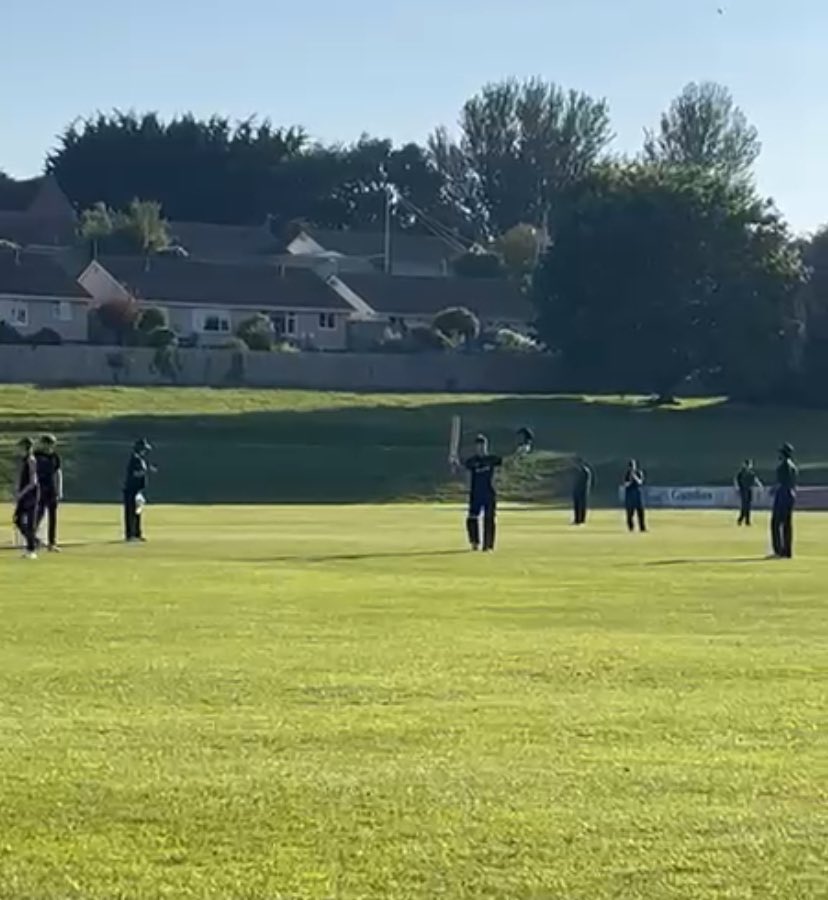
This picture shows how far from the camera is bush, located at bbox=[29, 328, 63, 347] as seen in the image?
103625mm

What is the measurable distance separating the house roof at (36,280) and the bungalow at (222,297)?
220 centimetres

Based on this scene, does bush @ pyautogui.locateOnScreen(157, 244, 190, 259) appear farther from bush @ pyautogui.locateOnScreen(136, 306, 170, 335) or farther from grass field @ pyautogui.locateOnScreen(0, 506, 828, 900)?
grass field @ pyautogui.locateOnScreen(0, 506, 828, 900)

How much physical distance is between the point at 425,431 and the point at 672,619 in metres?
63.3

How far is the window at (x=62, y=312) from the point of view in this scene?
382 feet

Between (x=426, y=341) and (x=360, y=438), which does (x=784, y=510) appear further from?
(x=426, y=341)

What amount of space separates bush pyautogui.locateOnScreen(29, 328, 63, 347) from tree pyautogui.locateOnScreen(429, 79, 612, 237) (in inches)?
2651

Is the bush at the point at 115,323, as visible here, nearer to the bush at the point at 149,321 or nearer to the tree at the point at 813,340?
the bush at the point at 149,321

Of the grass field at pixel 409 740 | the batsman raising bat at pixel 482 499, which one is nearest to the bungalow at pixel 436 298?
the batsman raising bat at pixel 482 499

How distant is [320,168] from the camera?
178500 millimetres

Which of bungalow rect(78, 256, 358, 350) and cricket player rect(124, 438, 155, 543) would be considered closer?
cricket player rect(124, 438, 155, 543)

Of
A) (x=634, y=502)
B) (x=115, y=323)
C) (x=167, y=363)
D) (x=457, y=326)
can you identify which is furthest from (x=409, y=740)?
(x=457, y=326)

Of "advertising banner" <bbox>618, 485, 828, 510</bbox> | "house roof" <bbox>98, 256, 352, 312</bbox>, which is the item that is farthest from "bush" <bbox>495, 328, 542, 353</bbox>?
"advertising banner" <bbox>618, 485, 828, 510</bbox>

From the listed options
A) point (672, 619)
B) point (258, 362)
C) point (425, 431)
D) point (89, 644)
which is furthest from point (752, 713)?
point (258, 362)

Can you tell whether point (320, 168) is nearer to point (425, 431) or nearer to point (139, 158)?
point (139, 158)
